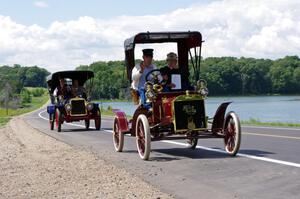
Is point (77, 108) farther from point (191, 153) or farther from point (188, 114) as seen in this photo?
point (188, 114)

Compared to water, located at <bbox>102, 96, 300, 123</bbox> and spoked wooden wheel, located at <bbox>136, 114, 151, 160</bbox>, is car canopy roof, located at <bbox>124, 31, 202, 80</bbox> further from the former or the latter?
water, located at <bbox>102, 96, 300, 123</bbox>

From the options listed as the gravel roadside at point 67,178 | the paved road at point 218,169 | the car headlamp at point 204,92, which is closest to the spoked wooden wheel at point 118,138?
the paved road at point 218,169

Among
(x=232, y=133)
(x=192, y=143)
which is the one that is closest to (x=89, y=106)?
(x=192, y=143)

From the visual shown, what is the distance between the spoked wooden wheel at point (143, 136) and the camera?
12.1 meters

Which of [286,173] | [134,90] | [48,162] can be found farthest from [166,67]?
[286,173]

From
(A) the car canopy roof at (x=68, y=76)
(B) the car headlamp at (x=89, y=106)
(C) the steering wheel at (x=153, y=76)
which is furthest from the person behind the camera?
(A) the car canopy roof at (x=68, y=76)

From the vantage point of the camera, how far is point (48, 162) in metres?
12.6

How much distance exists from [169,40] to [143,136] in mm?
2905

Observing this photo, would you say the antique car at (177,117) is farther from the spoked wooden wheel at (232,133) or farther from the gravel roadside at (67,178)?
the gravel roadside at (67,178)

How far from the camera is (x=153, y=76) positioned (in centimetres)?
1298

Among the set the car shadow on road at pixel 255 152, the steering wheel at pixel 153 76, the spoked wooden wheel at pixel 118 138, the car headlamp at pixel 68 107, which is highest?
the steering wheel at pixel 153 76

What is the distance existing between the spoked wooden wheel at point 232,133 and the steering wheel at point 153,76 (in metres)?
1.70

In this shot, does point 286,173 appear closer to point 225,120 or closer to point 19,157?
point 225,120

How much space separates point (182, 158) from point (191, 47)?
127 inches
